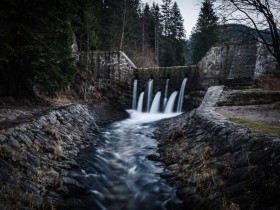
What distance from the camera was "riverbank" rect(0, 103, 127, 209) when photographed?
5.27m

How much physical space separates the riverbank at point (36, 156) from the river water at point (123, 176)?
1.73ft

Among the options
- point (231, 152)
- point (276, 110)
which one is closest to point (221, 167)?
point (231, 152)

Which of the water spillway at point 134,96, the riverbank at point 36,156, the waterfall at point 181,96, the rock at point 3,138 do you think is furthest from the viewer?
the water spillway at point 134,96

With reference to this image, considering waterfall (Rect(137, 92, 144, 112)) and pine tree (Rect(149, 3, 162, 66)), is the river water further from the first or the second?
pine tree (Rect(149, 3, 162, 66))

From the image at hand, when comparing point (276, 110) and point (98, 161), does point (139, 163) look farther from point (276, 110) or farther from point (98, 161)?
point (276, 110)

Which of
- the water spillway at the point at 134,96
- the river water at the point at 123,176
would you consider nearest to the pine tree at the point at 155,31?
the water spillway at the point at 134,96

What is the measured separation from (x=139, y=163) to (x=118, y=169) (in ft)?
2.72

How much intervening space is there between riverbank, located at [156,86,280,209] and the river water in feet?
1.61

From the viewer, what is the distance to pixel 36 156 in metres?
7.12

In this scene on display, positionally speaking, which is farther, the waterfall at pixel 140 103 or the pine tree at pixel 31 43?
the waterfall at pixel 140 103

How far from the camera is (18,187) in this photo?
535 cm

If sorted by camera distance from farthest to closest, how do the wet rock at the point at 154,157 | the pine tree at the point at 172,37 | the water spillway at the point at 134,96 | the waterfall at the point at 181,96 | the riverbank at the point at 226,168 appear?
the pine tree at the point at 172,37
the water spillway at the point at 134,96
the waterfall at the point at 181,96
the wet rock at the point at 154,157
the riverbank at the point at 226,168

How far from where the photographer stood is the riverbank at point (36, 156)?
5.27 meters

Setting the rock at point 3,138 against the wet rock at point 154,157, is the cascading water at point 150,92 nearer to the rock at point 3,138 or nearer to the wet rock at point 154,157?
the wet rock at point 154,157
